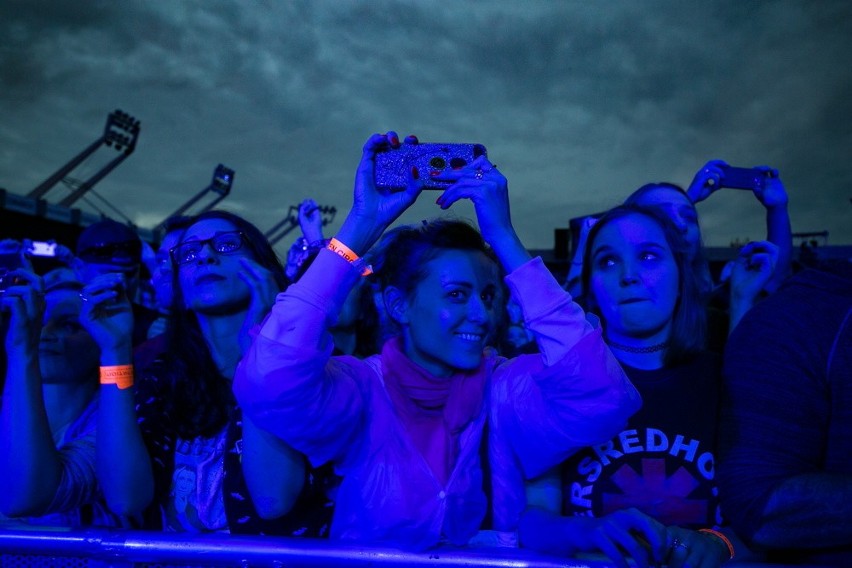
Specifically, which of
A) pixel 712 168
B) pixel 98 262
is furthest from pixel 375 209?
pixel 712 168

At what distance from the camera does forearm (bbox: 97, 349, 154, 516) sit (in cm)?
158

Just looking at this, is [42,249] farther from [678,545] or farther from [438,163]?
[678,545]

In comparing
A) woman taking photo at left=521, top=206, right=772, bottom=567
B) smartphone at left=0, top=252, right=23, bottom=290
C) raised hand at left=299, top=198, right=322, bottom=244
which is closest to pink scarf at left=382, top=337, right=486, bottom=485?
woman taking photo at left=521, top=206, right=772, bottom=567

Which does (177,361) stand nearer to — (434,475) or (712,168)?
(434,475)

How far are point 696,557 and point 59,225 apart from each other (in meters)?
28.2

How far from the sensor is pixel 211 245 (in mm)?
1976

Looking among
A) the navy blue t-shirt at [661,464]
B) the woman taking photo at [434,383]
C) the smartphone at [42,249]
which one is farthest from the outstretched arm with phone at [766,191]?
the smartphone at [42,249]

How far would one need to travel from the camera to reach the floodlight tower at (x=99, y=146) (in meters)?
31.3

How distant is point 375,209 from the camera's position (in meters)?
1.49

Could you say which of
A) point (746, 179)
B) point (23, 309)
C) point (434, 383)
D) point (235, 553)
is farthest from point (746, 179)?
point (23, 309)

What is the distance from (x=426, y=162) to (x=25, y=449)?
1287 mm

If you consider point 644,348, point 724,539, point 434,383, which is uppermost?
point 644,348

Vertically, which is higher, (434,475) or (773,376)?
(773,376)

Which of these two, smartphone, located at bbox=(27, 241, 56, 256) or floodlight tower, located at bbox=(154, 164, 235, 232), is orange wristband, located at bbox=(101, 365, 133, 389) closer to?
smartphone, located at bbox=(27, 241, 56, 256)
